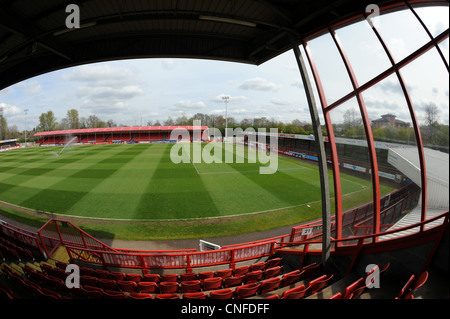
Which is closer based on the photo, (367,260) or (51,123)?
(367,260)

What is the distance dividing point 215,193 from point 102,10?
14097mm

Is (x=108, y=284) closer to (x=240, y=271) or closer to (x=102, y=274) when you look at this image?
(x=102, y=274)

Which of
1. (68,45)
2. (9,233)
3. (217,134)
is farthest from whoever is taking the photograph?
(217,134)

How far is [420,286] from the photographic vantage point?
350 centimetres

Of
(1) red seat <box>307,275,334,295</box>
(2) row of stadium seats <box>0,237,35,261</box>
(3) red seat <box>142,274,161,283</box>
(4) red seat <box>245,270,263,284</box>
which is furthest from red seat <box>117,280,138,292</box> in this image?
(2) row of stadium seats <box>0,237,35,261</box>

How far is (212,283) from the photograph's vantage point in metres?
5.43

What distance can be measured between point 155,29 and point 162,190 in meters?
13.7

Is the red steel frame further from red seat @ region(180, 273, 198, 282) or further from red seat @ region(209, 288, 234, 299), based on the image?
red seat @ region(180, 273, 198, 282)

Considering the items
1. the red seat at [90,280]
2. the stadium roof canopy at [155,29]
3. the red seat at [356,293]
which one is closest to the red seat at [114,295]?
the red seat at [90,280]

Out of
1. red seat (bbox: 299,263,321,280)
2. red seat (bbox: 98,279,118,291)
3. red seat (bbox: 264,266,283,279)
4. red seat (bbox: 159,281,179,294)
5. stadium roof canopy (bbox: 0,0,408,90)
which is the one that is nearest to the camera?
stadium roof canopy (bbox: 0,0,408,90)

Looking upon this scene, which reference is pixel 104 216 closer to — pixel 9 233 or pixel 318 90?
pixel 9 233

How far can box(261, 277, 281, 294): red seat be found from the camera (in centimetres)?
508

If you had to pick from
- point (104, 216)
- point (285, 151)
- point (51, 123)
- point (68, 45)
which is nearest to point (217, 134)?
point (285, 151)

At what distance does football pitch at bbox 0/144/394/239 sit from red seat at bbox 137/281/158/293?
731cm
